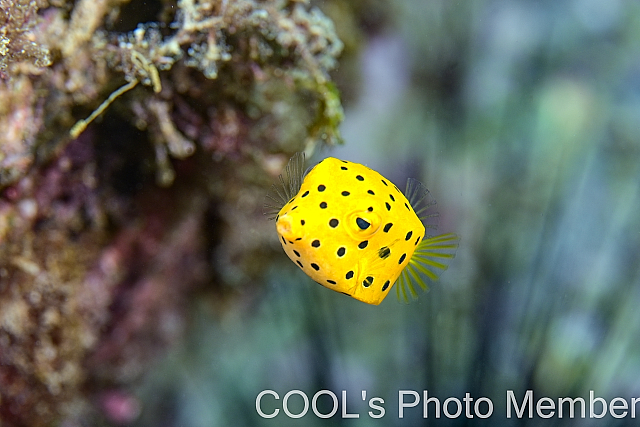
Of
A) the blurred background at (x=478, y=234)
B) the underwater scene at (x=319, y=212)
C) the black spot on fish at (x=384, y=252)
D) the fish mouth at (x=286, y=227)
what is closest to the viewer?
the fish mouth at (x=286, y=227)

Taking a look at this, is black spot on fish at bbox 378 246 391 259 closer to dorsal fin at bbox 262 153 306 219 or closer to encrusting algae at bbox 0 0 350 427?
dorsal fin at bbox 262 153 306 219

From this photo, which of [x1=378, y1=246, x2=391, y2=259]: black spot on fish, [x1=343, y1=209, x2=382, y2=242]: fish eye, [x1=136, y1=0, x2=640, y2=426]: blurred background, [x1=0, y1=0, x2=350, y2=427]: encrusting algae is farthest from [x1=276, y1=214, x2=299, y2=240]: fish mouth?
[x1=136, y1=0, x2=640, y2=426]: blurred background

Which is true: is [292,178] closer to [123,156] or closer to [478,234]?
[123,156]

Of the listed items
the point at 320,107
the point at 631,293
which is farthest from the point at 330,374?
the point at 631,293

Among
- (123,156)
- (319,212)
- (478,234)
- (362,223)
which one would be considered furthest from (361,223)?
(478,234)

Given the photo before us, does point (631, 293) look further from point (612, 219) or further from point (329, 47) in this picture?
point (329, 47)

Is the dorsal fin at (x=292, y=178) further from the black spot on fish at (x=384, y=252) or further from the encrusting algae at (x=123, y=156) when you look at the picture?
the encrusting algae at (x=123, y=156)

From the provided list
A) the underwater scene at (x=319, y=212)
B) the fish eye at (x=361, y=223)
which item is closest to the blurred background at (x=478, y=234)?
the underwater scene at (x=319, y=212)
